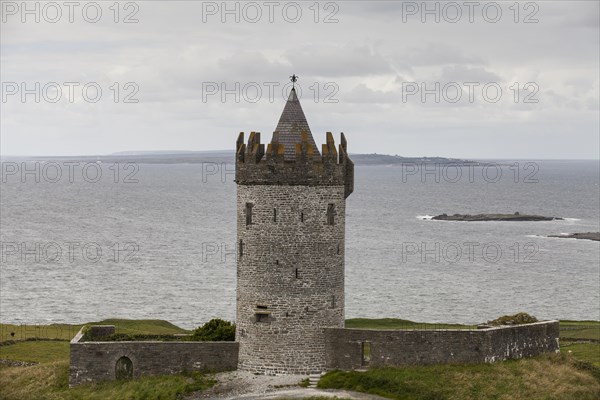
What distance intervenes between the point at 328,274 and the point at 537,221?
6598 inches

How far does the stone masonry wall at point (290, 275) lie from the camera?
123 feet

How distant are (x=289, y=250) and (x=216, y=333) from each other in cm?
575

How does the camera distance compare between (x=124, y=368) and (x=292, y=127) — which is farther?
(x=292, y=127)

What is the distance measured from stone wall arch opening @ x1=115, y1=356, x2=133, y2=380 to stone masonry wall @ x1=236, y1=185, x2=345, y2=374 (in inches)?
176

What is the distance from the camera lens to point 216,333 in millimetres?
40844

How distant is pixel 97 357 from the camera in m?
37.9

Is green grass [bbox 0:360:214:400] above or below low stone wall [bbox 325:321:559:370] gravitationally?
below

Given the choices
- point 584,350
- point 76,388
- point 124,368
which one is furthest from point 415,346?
point 584,350

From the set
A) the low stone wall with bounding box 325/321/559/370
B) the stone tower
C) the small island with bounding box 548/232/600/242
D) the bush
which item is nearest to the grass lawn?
the low stone wall with bounding box 325/321/559/370

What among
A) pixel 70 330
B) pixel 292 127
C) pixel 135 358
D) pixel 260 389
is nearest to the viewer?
pixel 260 389

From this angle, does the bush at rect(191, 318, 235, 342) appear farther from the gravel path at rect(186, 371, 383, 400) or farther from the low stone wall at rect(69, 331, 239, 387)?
the gravel path at rect(186, 371, 383, 400)

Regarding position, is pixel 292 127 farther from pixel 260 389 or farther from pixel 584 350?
pixel 584 350

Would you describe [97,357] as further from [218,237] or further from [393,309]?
[218,237]

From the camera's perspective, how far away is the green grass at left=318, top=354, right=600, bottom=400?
35.2m
